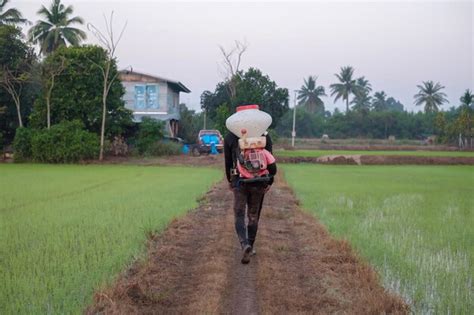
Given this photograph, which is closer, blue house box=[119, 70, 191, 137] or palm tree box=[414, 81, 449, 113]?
blue house box=[119, 70, 191, 137]

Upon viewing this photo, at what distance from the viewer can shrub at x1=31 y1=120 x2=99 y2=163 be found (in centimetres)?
2561

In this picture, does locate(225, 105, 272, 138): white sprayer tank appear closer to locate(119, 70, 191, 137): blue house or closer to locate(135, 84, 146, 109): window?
locate(119, 70, 191, 137): blue house

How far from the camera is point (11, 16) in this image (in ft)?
107

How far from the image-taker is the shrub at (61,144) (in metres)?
25.6

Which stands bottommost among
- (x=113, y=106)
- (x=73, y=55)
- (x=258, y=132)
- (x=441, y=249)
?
(x=441, y=249)

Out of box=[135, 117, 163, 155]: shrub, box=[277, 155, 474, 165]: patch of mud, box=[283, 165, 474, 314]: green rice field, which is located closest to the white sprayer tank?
box=[283, 165, 474, 314]: green rice field

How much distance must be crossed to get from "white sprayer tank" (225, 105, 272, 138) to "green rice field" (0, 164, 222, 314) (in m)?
1.92

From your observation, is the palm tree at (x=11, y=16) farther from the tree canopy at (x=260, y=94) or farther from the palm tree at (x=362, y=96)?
the palm tree at (x=362, y=96)

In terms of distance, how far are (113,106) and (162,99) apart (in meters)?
6.99

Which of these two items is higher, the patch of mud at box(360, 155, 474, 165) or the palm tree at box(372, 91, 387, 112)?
the palm tree at box(372, 91, 387, 112)

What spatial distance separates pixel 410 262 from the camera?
5.74 meters

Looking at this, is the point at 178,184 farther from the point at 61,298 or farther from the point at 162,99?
the point at 162,99

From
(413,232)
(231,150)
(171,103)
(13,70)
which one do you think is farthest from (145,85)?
(231,150)

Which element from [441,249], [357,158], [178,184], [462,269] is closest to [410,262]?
[462,269]
